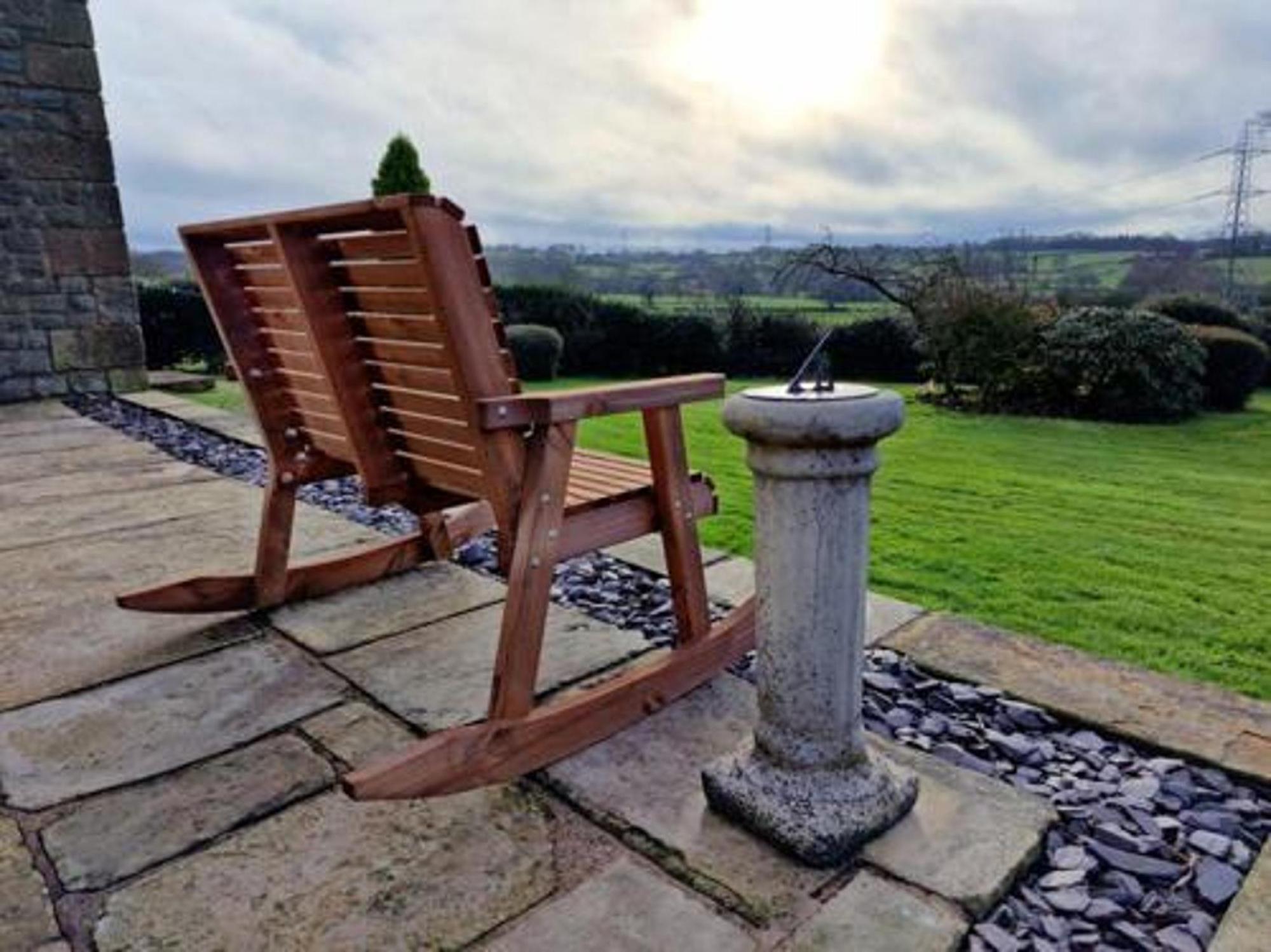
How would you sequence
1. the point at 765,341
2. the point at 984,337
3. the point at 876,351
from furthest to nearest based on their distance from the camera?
the point at 765,341 → the point at 876,351 → the point at 984,337

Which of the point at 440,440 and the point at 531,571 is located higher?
the point at 440,440

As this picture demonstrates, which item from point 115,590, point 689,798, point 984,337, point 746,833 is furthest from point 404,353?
point 984,337

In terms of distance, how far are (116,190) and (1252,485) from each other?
28.4 ft

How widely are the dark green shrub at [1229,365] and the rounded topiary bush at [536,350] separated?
320 inches

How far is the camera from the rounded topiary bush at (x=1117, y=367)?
8820mm

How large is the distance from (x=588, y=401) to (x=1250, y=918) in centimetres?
139

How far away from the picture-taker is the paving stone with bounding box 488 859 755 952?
126 cm

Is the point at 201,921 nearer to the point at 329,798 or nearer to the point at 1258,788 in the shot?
the point at 329,798

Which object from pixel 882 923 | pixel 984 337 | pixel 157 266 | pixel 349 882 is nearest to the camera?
pixel 882 923

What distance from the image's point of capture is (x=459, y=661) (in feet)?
7.19

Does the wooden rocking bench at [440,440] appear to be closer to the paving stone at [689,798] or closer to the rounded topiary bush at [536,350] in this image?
the paving stone at [689,798]

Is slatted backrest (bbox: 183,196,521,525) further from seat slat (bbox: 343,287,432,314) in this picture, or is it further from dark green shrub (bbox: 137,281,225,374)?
dark green shrub (bbox: 137,281,225,374)

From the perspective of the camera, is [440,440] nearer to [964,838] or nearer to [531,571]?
[531,571]

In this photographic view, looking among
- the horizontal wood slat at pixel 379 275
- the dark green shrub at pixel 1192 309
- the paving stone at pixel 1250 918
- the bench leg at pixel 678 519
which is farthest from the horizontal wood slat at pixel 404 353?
the dark green shrub at pixel 1192 309
